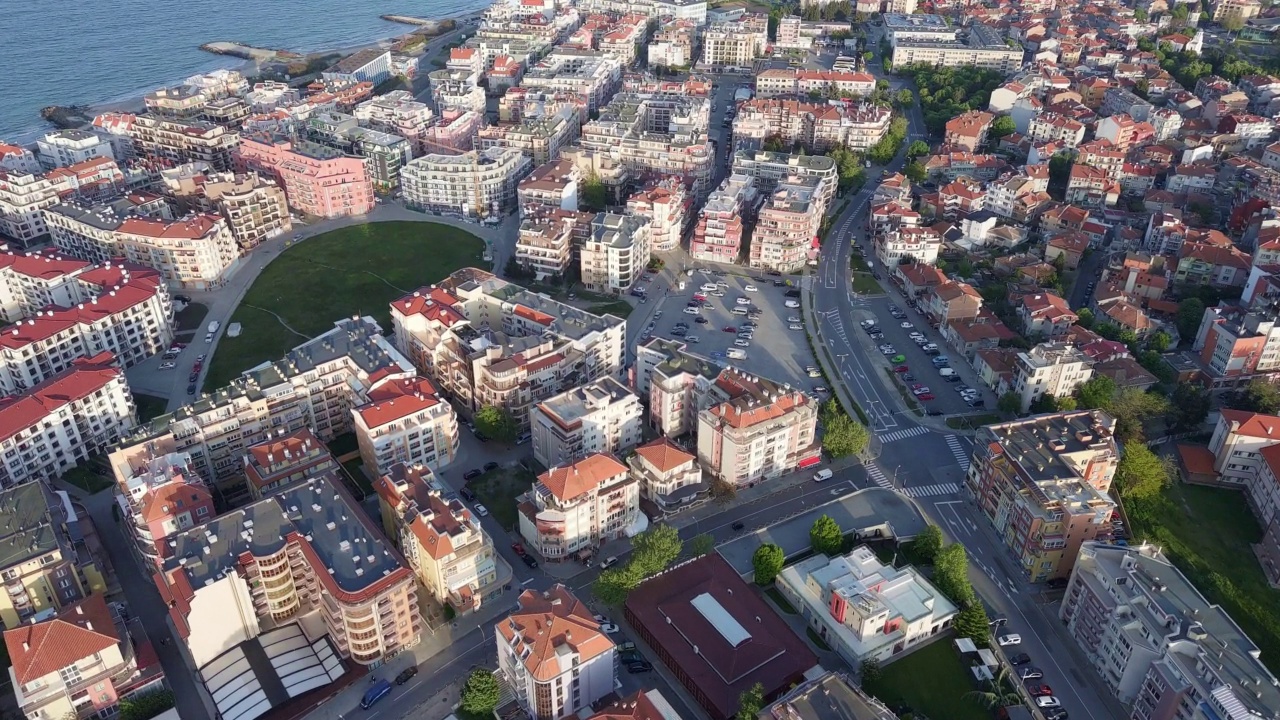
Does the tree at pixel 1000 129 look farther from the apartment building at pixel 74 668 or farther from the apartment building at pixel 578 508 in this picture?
the apartment building at pixel 74 668

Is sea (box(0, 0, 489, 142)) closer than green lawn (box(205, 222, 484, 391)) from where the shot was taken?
No

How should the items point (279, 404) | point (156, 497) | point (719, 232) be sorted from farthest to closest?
point (719, 232) < point (279, 404) < point (156, 497)

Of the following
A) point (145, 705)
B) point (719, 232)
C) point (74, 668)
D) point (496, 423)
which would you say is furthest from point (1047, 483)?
point (74, 668)

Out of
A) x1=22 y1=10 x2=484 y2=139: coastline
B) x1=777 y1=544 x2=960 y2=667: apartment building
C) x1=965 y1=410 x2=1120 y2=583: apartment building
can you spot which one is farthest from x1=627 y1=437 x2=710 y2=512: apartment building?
x1=22 y1=10 x2=484 y2=139: coastline

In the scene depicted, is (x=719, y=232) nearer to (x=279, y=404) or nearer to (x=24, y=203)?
(x=279, y=404)

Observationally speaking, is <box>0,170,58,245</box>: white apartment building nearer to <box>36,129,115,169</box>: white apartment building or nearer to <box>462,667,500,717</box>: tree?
<box>36,129,115,169</box>: white apartment building

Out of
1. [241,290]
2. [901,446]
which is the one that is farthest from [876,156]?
[241,290]
